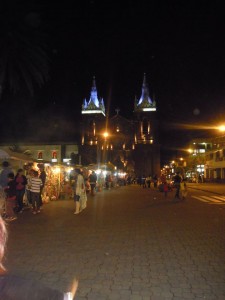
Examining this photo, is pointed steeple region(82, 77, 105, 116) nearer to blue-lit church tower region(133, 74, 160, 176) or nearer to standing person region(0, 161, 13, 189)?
blue-lit church tower region(133, 74, 160, 176)

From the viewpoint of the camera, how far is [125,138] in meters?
97.8

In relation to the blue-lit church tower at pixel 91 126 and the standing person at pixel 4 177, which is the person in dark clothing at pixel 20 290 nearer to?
the standing person at pixel 4 177

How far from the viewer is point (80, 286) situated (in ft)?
15.7

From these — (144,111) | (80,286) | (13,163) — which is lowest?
(80,286)

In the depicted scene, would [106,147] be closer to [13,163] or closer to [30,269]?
[13,163]

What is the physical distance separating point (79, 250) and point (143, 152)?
89222mm

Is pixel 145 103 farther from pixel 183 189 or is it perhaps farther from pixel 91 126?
pixel 183 189

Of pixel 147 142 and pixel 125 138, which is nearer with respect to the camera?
pixel 147 142

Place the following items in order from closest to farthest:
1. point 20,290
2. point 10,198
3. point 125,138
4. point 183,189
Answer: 1. point 20,290
2. point 10,198
3. point 183,189
4. point 125,138

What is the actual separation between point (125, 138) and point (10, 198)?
86208 millimetres

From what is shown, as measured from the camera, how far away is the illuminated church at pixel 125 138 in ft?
313

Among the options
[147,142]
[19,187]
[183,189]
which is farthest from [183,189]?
[147,142]

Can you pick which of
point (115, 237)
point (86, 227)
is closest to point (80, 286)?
point (115, 237)

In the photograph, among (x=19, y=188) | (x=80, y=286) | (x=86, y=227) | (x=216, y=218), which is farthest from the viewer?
(x=19, y=188)
